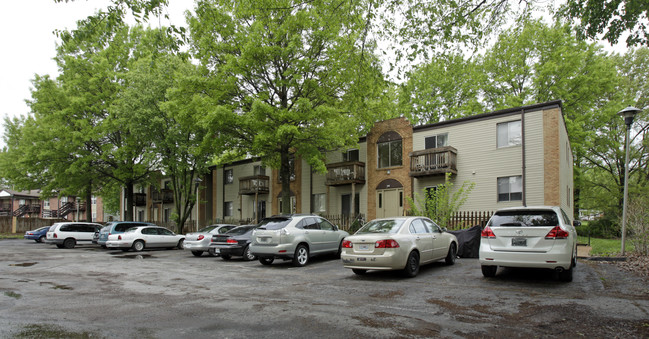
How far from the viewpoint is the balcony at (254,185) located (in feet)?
106

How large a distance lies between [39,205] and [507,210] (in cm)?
7039

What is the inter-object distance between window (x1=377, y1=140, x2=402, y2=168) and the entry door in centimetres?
175

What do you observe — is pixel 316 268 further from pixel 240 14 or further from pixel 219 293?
pixel 240 14

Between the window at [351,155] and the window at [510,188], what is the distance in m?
9.70

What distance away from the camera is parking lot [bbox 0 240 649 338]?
552 centimetres

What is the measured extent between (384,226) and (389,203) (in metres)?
14.9

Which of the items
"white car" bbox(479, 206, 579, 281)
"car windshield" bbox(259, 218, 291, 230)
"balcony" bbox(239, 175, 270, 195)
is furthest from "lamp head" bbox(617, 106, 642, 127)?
"balcony" bbox(239, 175, 270, 195)

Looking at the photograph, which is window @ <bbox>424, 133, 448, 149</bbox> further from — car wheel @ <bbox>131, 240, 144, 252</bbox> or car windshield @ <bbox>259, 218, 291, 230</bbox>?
car wheel @ <bbox>131, 240, 144, 252</bbox>

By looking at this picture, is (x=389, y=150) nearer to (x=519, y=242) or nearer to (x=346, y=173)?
(x=346, y=173)

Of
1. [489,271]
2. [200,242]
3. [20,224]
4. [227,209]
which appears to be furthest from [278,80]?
[20,224]

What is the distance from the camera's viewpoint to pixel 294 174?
3142 cm

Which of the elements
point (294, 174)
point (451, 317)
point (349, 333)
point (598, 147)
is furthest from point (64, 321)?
point (598, 147)

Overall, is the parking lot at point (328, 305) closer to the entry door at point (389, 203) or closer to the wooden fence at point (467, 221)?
the wooden fence at point (467, 221)

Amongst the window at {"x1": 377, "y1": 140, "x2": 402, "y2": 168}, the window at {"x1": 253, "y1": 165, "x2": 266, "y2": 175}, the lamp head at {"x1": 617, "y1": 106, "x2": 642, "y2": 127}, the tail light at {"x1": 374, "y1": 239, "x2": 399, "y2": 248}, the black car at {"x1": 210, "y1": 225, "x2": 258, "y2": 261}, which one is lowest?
the black car at {"x1": 210, "y1": 225, "x2": 258, "y2": 261}
